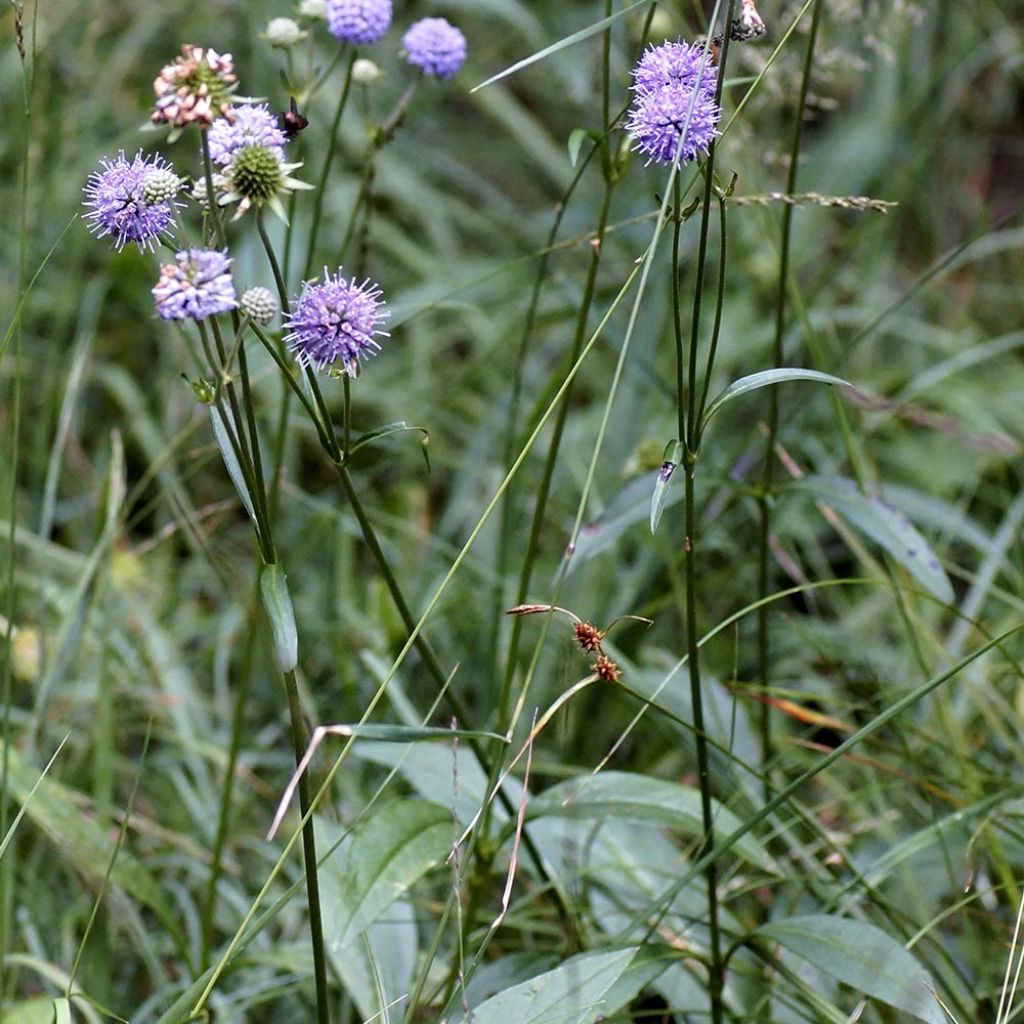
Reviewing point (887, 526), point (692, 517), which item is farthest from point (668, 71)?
point (887, 526)

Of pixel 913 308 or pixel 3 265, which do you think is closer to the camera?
pixel 3 265

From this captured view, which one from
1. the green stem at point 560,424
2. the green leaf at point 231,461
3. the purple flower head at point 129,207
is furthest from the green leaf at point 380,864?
the purple flower head at point 129,207

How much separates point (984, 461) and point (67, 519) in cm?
182

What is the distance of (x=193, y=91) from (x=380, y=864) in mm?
750

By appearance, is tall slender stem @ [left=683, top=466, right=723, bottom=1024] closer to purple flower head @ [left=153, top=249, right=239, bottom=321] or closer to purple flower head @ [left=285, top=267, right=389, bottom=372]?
purple flower head @ [left=285, top=267, right=389, bottom=372]

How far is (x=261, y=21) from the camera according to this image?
3.19 meters

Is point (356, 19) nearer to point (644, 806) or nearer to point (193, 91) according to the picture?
point (193, 91)

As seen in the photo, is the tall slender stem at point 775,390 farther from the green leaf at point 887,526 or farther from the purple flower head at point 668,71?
the purple flower head at point 668,71

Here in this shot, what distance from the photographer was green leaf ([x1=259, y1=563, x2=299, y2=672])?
39.6 inches

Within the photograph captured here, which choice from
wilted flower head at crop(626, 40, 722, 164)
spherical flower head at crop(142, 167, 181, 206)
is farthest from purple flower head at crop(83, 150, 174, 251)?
wilted flower head at crop(626, 40, 722, 164)

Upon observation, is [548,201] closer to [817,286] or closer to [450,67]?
[817,286]

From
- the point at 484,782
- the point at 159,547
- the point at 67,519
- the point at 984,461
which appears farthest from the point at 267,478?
the point at 984,461

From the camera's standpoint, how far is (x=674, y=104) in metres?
1.03

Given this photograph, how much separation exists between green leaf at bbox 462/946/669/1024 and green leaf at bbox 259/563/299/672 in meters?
0.38
